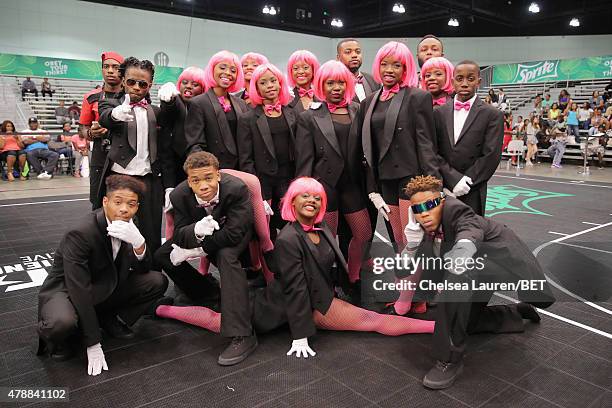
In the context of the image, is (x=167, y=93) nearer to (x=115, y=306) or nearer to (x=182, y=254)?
(x=182, y=254)

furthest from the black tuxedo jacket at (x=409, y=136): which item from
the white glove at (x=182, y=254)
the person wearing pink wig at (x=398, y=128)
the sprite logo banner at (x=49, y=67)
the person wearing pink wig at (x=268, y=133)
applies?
the sprite logo banner at (x=49, y=67)

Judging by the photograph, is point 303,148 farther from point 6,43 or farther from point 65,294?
point 6,43

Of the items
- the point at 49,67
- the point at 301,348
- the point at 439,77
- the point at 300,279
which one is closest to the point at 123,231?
the point at 300,279

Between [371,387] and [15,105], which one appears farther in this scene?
[15,105]

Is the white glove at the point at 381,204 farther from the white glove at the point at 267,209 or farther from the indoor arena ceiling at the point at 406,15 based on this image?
the indoor arena ceiling at the point at 406,15

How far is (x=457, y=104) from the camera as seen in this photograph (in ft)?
9.74

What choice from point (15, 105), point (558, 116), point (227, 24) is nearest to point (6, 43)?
point (15, 105)

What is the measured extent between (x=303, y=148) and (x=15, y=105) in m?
15.4

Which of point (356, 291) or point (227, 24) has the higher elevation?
point (227, 24)

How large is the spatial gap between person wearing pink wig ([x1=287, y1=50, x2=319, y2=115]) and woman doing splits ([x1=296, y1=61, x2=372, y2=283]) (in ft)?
1.29

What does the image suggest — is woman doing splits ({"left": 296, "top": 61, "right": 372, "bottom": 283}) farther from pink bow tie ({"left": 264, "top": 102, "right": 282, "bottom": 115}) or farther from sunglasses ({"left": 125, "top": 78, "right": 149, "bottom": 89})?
sunglasses ({"left": 125, "top": 78, "right": 149, "bottom": 89})

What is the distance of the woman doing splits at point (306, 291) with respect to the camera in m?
2.55

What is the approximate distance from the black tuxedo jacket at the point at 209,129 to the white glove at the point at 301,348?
1422 millimetres

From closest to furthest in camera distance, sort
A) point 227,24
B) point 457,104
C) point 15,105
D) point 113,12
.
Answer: point 457,104, point 15,105, point 113,12, point 227,24
